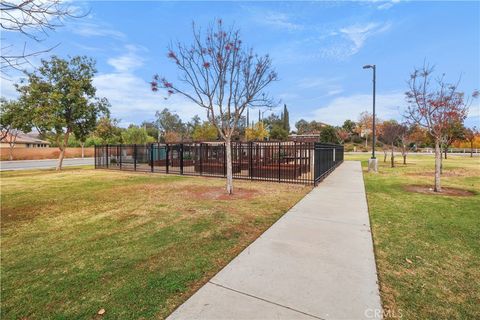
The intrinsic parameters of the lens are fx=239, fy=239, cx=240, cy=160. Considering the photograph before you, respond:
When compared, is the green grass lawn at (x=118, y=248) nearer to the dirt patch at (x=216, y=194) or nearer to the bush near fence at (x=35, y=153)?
the dirt patch at (x=216, y=194)

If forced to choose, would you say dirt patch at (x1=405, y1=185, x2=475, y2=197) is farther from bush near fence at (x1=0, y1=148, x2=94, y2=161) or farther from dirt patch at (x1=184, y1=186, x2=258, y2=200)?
bush near fence at (x1=0, y1=148, x2=94, y2=161)

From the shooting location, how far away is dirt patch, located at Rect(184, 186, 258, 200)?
7863 millimetres

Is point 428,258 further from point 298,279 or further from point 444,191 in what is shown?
point 444,191

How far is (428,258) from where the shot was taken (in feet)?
11.6

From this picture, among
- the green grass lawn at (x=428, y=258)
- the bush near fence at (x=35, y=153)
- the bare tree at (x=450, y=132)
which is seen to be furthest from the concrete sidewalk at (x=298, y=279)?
the bush near fence at (x=35, y=153)

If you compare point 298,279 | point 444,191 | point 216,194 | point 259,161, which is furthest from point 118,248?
point 444,191

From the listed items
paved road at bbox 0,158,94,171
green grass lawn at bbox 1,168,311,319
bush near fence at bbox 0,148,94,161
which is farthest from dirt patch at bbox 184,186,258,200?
bush near fence at bbox 0,148,94,161

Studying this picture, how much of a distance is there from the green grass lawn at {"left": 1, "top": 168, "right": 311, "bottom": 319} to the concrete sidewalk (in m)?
0.27

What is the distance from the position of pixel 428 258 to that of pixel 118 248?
4845 mm

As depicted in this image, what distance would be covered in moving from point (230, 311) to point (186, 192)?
6.68 m

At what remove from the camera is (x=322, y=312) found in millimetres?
2344

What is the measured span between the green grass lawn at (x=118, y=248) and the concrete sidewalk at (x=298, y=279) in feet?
0.87

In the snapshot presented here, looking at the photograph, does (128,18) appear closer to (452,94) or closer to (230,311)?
(230,311)

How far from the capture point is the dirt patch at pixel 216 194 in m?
7.86
